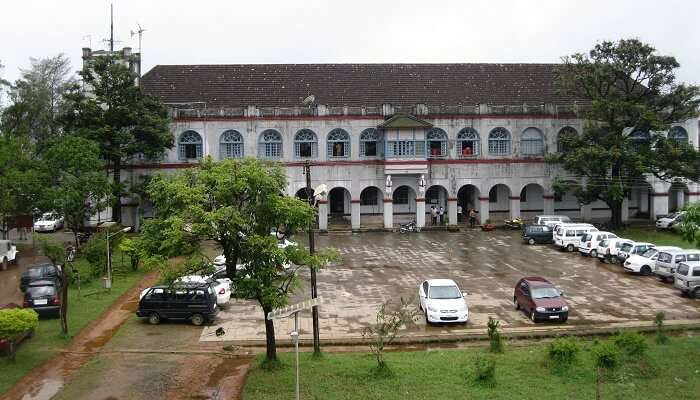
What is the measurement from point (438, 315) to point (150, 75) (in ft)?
112

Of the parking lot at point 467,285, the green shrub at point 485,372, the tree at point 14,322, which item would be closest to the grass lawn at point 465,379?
the green shrub at point 485,372

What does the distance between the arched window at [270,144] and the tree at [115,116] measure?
7.06 meters

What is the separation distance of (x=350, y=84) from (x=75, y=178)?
2130 centimetres

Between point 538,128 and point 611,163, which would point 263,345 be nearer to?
point 611,163

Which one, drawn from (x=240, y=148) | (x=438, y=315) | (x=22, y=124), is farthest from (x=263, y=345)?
(x=22, y=124)

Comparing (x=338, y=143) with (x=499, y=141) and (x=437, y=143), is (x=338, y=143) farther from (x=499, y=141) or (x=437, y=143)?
(x=499, y=141)

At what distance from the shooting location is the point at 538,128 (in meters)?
47.6

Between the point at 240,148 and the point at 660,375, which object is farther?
the point at 240,148

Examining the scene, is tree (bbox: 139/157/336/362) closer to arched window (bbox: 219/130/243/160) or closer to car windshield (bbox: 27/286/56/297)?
car windshield (bbox: 27/286/56/297)

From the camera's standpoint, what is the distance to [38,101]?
51.0m

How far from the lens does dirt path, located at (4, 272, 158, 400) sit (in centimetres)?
1692

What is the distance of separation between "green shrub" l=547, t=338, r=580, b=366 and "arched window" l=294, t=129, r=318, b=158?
31.1 metres

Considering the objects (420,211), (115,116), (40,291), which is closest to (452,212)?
(420,211)

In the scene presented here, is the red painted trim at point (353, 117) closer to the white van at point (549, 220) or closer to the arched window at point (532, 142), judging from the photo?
the arched window at point (532, 142)
